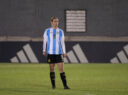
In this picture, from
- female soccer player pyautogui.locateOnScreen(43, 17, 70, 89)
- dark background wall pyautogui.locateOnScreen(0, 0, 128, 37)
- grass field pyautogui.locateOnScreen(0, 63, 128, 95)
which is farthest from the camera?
dark background wall pyautogui.locateOnScreen(0, 0, 128, 37)

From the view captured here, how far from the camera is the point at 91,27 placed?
1118 inches

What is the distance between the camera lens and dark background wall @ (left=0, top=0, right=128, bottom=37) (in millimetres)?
28047

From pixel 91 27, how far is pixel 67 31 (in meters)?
1.29

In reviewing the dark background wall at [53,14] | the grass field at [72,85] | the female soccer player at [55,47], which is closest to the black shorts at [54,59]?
the female soccer player at [55,47]

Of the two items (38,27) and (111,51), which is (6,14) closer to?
(38,27)

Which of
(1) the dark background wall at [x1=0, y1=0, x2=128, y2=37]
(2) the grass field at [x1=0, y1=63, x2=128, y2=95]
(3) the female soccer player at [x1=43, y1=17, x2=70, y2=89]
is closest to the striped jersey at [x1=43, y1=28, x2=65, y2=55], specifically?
(3) the female soccer player at [x1=43, y1=17, x2=70, y2=89]

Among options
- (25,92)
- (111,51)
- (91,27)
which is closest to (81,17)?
(91,27)

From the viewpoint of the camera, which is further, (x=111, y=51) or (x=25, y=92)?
(x=111, y=51)

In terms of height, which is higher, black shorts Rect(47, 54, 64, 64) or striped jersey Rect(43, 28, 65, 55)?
striped jersey Rect(43, 28, 65, 55)

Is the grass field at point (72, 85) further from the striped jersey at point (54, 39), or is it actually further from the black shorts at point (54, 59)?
the striped jersey at point (54, 39)

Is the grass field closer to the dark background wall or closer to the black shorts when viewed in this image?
the black shorts

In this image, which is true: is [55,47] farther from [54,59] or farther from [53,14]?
[53,14]

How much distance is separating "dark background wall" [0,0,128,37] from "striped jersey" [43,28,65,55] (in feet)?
45.3

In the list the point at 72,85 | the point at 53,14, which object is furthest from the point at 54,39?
the point at 53,14
